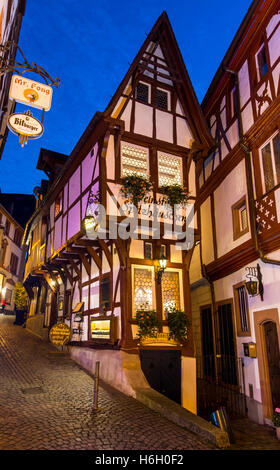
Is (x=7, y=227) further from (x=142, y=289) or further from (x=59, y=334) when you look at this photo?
(x=142, y=289)

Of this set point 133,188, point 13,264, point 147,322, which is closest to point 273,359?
point 147,322

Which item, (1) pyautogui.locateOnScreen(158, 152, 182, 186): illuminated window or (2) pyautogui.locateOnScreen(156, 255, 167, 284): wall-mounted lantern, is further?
(1) pyautogui.locateOnScreen(158, 152, 182, 186): illuminated window

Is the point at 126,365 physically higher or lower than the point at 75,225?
lower

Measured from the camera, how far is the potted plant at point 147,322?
39.3ft

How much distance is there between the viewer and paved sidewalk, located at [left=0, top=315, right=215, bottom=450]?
21.1ft

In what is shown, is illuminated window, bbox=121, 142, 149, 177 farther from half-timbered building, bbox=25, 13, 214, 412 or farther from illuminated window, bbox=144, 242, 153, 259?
illuminated window, bbox=144, 242, 153, 259

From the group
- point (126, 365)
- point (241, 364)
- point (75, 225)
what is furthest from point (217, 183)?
point (126, 365)

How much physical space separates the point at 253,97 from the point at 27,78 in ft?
26.0

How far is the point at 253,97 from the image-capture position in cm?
1262

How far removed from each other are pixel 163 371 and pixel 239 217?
6498 millimetres

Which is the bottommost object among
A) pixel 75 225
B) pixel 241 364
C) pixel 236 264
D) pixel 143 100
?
pixel 241 364

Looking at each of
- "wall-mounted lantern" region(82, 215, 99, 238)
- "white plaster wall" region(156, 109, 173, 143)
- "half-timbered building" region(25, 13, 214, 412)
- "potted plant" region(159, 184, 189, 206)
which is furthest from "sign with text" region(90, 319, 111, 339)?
"white plaster wall" region(156, 109, 173, 143)

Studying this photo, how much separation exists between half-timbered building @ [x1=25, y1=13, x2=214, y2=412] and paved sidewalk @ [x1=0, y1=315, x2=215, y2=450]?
59.5 inches

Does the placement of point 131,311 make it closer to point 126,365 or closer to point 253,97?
point 126,365
